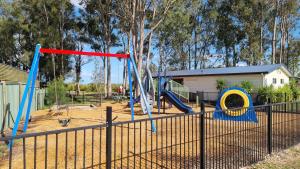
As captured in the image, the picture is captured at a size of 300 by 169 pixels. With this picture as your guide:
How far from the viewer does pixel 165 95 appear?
15055 millimetres

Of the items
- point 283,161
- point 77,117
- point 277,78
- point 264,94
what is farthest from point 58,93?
point 277,78

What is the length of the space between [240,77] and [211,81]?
2933mm

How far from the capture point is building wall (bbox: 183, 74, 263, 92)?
22906mm

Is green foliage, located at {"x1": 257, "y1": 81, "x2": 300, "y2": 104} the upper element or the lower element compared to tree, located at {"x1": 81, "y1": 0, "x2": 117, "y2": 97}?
lower

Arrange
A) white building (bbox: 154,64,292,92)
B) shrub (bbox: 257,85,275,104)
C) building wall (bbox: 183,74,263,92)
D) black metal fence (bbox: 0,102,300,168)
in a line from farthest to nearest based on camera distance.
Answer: building wall (bbox: 183,74,263,92) → white building (bbox: 154,64,292,92) → shrub (bbox: 257,85,275,104) → black metal fence (bbox: 0,102,300,168)

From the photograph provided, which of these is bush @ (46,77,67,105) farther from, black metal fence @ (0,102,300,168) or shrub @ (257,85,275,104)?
shrub @ (257,85,275,104)

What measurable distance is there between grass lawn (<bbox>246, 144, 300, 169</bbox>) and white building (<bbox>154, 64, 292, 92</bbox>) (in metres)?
17.0

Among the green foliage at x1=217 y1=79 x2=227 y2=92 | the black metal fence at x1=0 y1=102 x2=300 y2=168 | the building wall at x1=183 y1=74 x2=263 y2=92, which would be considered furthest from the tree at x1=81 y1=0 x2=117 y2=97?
the black metal fence at x1=0 y1=102 x2=300 y2=168

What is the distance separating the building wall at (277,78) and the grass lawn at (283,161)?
17.3m

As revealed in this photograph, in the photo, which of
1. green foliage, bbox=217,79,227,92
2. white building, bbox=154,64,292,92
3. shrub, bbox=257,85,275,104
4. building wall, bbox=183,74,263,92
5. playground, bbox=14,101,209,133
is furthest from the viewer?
green foliage, bbox=217,79,227,92

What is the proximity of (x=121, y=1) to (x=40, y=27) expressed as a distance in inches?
558

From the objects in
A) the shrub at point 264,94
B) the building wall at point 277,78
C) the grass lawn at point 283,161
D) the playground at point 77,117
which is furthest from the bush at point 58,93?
the grass lawn at point 283,161

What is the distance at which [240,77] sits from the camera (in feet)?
78.6

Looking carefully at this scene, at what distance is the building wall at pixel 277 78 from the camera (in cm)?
2295
